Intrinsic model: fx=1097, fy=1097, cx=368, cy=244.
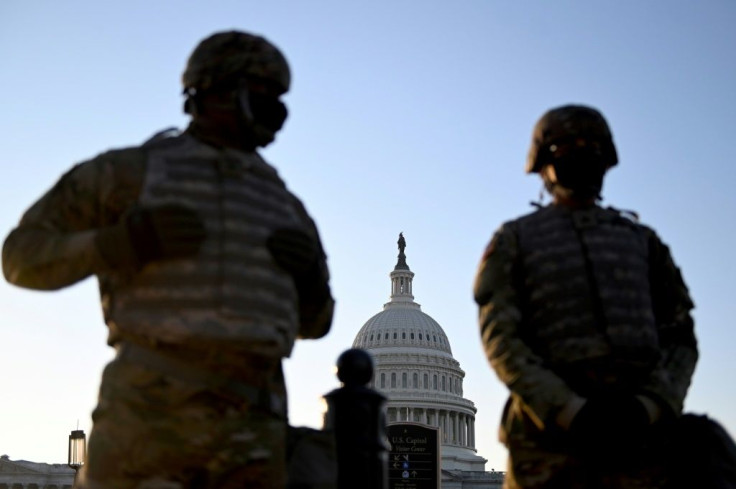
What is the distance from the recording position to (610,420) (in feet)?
13.8

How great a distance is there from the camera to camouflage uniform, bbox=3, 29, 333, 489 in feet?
12.4

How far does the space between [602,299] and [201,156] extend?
1.71m

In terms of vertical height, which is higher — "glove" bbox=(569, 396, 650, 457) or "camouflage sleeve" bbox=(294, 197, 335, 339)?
"camouflage sleeve" bbox=(294, 197, 335, 339)

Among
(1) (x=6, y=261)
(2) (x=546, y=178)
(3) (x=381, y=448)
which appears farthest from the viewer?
(2) (x=546, y=178)

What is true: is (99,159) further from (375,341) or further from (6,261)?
(375,341)

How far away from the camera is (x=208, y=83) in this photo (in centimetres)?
423

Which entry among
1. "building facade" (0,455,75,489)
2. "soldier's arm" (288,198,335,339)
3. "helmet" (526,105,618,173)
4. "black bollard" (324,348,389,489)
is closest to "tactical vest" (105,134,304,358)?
"soldier's arm" (288,198,335,339)

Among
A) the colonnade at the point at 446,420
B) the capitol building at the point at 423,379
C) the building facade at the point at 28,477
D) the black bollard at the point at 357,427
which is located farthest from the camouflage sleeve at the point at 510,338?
the colonnade at the point at 446,420

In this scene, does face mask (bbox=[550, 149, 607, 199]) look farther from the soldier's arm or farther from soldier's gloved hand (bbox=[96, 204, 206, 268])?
soldier's gloved hand (bbox=[96, 204, 206, 268])

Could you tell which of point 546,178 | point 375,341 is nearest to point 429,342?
point 375,341

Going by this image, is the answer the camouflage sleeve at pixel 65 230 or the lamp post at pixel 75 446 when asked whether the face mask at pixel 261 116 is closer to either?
the camouflage sleeve at pixel 65 230

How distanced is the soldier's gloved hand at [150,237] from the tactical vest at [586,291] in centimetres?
150

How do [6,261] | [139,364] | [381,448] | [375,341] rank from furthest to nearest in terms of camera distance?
[375,341] < [381,448] < [6,261] < [139,364]

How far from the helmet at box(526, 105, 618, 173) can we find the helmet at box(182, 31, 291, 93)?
1.18 metres
